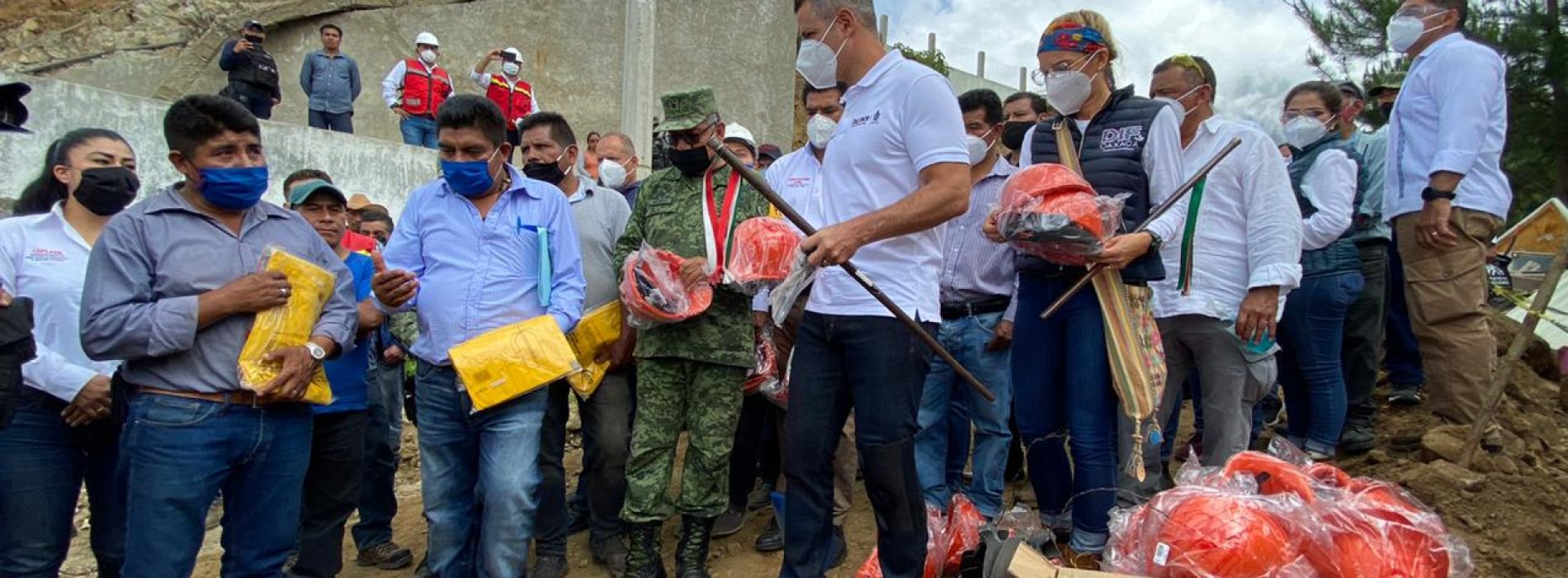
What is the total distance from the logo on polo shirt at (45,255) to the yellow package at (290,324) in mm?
1067

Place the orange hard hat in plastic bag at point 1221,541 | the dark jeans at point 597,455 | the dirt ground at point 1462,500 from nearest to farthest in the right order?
the orange hard hat in plastic bag at point 1221,541 < the dirt ground at point 1462,500 < the dark jeans at point 597,455

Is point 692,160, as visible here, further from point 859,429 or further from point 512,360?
point 859,429

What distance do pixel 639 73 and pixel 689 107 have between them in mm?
8463

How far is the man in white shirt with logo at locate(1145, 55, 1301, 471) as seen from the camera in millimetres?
3936

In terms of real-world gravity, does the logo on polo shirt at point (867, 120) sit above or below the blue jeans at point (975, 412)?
above

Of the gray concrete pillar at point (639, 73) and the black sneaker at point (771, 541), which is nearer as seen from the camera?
the black sneaker at point (771, 541)

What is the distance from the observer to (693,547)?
14.1 feet

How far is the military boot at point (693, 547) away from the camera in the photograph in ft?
14.1

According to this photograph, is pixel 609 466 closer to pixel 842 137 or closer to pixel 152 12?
pixel 842 137

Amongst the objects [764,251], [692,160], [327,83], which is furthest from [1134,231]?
[327,83]

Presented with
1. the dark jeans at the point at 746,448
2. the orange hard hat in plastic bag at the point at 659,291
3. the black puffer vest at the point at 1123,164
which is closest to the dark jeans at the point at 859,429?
the black puffer vest at the point at 1123,164

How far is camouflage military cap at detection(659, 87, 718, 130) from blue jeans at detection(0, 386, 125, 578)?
2.48 metres

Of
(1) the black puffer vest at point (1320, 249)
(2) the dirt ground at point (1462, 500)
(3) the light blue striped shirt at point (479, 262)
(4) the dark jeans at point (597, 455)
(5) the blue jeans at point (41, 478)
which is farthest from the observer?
(1) the black puffer vest at point (1320, 249)

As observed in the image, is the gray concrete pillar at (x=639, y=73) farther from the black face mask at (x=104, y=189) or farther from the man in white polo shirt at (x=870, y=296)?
the man in white polo shirt at (x=870, y=296)
